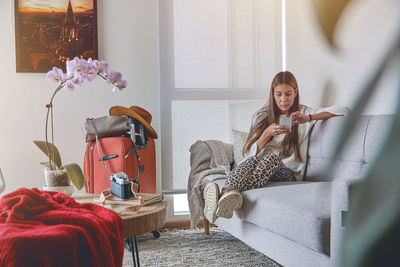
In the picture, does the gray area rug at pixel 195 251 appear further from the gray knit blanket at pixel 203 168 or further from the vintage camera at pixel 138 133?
the vintage camera at pixel 138 133

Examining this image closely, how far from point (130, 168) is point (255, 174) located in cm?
86

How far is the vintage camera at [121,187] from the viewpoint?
1809 millimetres

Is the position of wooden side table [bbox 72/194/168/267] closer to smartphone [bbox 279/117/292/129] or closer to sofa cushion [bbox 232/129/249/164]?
smartphone [bbox 279/117/292/129]

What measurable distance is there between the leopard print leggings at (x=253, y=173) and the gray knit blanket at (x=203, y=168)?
364 millimetres

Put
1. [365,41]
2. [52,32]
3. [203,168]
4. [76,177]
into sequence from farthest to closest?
[52,32], [203,168], [76,177], [365,41]

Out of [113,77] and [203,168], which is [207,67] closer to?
[203,168]

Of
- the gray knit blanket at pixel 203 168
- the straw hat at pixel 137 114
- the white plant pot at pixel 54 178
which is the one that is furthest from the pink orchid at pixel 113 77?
the gray knit blanket at pixel 203 168

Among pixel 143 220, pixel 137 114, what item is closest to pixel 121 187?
pixel 143 220

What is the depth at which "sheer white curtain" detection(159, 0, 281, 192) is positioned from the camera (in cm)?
331

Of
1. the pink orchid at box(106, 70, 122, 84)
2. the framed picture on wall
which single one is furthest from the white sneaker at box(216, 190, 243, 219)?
the framed picture on wall

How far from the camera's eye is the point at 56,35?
310cm

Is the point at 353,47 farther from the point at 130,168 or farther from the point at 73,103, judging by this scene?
the point at 73,103

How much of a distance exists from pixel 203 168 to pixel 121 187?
115 cm

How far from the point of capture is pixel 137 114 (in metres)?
2.71
